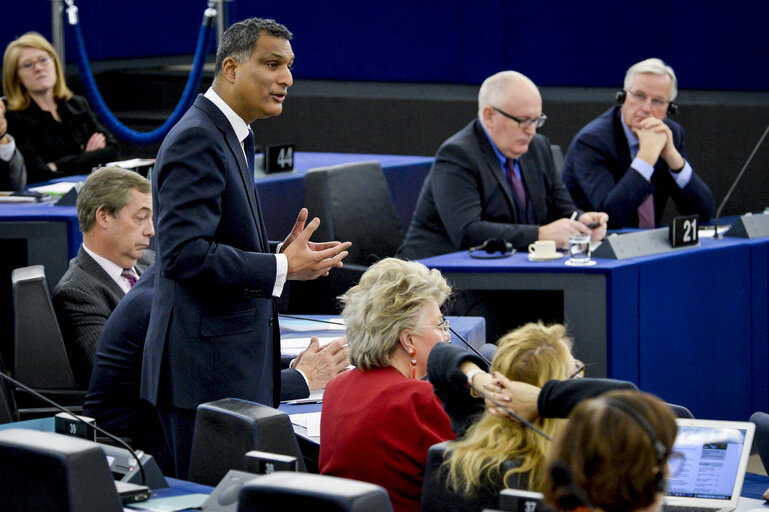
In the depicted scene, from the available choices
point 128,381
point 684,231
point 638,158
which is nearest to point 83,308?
point 128,381

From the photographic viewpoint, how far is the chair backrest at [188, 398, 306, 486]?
216 cm

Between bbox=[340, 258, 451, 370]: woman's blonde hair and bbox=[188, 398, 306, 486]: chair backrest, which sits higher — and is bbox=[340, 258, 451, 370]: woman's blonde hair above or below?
above

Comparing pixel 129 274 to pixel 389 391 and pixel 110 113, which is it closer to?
pixel 389 391

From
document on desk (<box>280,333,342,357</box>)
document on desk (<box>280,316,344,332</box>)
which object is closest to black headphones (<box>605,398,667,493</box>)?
document on desk (<box>280,333,342,357</box>)

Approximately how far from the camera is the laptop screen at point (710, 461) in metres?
2.42

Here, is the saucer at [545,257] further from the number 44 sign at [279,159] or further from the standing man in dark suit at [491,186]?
the number 44 sign at [279,159]

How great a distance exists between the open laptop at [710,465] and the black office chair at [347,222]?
7.65 ft

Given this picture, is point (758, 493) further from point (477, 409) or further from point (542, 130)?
point (542, 130)

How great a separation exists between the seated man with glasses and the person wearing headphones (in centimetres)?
353

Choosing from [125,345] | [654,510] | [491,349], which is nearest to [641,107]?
[491,349]

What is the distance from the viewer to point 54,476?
1805 mm

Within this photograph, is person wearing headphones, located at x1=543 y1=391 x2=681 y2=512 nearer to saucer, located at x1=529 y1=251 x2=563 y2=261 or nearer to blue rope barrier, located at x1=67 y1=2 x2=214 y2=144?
saucer, located at x1=529 y1=251 x2=563 y2=261

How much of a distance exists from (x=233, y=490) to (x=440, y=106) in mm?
5856

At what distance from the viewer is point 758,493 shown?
2.57 meters
